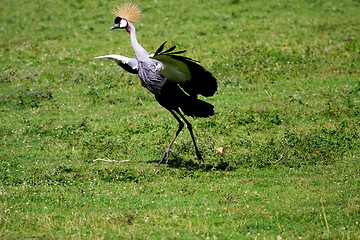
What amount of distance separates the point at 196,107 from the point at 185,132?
2.13 metres

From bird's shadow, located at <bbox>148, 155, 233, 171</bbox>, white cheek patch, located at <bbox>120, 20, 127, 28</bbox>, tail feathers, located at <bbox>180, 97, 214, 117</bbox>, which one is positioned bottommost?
bird's shadow, located at <bbox>148, 155, 233, 171</bbox>

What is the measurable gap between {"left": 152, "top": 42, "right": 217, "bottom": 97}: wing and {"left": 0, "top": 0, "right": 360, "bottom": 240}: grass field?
4.39 feet

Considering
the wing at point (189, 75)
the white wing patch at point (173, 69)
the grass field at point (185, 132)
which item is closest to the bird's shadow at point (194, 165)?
the grass field at point (185, 132)

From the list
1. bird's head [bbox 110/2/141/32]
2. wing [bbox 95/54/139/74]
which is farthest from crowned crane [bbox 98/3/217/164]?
bird's head [bbox 110/2/141/32]

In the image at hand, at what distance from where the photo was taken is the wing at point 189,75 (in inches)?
360

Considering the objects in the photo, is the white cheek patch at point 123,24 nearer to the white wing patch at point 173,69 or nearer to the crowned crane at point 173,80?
the crowned crane at point 173,80

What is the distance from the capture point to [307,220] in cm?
716

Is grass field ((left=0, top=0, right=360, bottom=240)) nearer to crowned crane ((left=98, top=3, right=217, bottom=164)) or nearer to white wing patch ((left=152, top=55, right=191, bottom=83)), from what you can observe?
crowned crane ((left=98, top=3, right=217, bottom=164))

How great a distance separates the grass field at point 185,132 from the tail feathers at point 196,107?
3.00 feet

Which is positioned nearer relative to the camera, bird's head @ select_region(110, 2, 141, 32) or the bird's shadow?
the bird's shadow

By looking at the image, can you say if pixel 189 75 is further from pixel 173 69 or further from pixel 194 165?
pixel 194 165

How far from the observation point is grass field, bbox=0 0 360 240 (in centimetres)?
737

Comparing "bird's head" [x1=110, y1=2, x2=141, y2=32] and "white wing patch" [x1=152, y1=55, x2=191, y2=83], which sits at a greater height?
"bird's head" [x1=110, y1=2, x2=141, y2=32]

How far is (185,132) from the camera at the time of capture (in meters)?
11.8
